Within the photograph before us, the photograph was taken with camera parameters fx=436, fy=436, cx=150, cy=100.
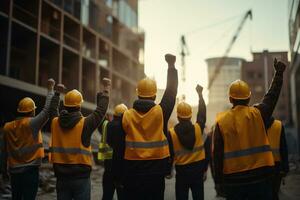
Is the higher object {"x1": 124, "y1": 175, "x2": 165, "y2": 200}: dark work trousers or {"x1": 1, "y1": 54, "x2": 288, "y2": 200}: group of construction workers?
{"x1": 1, "y1": 54, "x2": 288, "y2": 200}: group of construction workers

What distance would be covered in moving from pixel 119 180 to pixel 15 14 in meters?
24.3

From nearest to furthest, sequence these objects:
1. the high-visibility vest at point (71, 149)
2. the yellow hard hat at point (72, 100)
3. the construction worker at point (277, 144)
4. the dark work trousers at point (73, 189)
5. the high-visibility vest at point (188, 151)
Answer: the dark work trousers at point (73, 189) < the high-visibility vest at point (71, 149) < the yellow hard hat at point (72, 100) < the construction worker at point (277, 144) < the high-visibility vest at point (188, 151)

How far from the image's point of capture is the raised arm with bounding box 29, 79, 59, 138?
5.65 m

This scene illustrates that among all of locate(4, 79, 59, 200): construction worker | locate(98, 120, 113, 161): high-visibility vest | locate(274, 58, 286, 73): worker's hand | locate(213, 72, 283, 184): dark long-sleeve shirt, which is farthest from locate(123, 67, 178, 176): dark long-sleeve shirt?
locate(98, 120, 113, 161): high-visibility vest

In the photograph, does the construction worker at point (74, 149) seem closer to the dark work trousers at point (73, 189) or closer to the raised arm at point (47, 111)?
the dark work trousers at point (73, 189)

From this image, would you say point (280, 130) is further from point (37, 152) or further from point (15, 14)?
point (15, 14)

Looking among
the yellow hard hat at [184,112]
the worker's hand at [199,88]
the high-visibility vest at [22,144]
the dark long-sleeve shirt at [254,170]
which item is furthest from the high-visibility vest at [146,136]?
the yellow hard hat at [184,112]

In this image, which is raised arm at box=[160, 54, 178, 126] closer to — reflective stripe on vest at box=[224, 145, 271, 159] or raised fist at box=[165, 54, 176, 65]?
raised fist at box=[165, 54, 176, 65]

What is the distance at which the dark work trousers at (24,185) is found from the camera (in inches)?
228

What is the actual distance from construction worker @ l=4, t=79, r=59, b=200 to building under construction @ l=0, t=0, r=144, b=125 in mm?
16198

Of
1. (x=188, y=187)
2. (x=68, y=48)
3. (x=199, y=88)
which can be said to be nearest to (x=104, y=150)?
(x=188, y=187)

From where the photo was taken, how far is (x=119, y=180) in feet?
14.2

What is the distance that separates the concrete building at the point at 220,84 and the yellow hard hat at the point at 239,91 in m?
102

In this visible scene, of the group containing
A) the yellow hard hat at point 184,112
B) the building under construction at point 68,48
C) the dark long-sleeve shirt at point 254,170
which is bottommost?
the dark long-sleeve shirt at point 254,170
